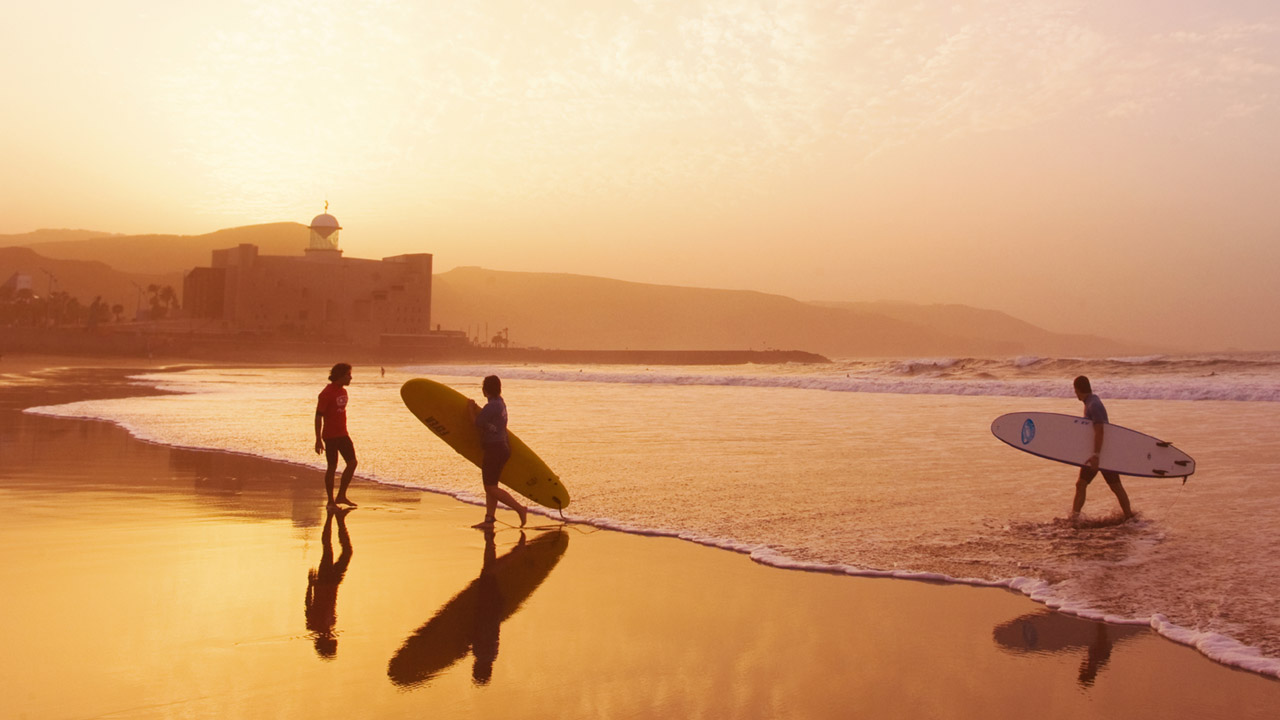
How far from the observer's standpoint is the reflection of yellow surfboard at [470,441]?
9.24 m

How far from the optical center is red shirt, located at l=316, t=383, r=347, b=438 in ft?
32.6

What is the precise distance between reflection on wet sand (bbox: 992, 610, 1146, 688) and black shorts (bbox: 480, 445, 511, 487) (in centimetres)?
480

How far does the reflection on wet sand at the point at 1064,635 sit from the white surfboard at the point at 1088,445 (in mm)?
4115

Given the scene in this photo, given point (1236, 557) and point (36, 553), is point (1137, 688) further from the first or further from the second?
point (36, 553)

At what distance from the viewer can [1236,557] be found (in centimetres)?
731

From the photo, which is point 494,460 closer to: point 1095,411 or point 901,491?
point 901,491

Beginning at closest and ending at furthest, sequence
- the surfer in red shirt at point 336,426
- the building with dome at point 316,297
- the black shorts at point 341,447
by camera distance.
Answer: the surfer in red shirt at point 336,426 < the black shorts at point 341,447 < the building with dome at point 316,297

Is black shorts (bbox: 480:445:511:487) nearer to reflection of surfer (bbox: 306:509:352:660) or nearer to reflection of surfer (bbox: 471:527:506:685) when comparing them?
reflection of surfer (bbox: 471:527:506:685)

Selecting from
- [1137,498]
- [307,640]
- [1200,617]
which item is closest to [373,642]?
[307,640]

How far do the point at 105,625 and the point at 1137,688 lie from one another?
5.57m

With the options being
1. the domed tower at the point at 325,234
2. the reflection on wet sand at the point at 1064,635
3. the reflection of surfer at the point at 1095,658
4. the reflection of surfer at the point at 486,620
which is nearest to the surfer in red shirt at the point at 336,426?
the reflection of surfer at the point at 486,620

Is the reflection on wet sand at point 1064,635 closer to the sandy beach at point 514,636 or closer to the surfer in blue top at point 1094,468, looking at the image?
the sandy beach at point 514,636

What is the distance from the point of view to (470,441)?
9898 millimetres

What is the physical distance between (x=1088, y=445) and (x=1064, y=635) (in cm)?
538
